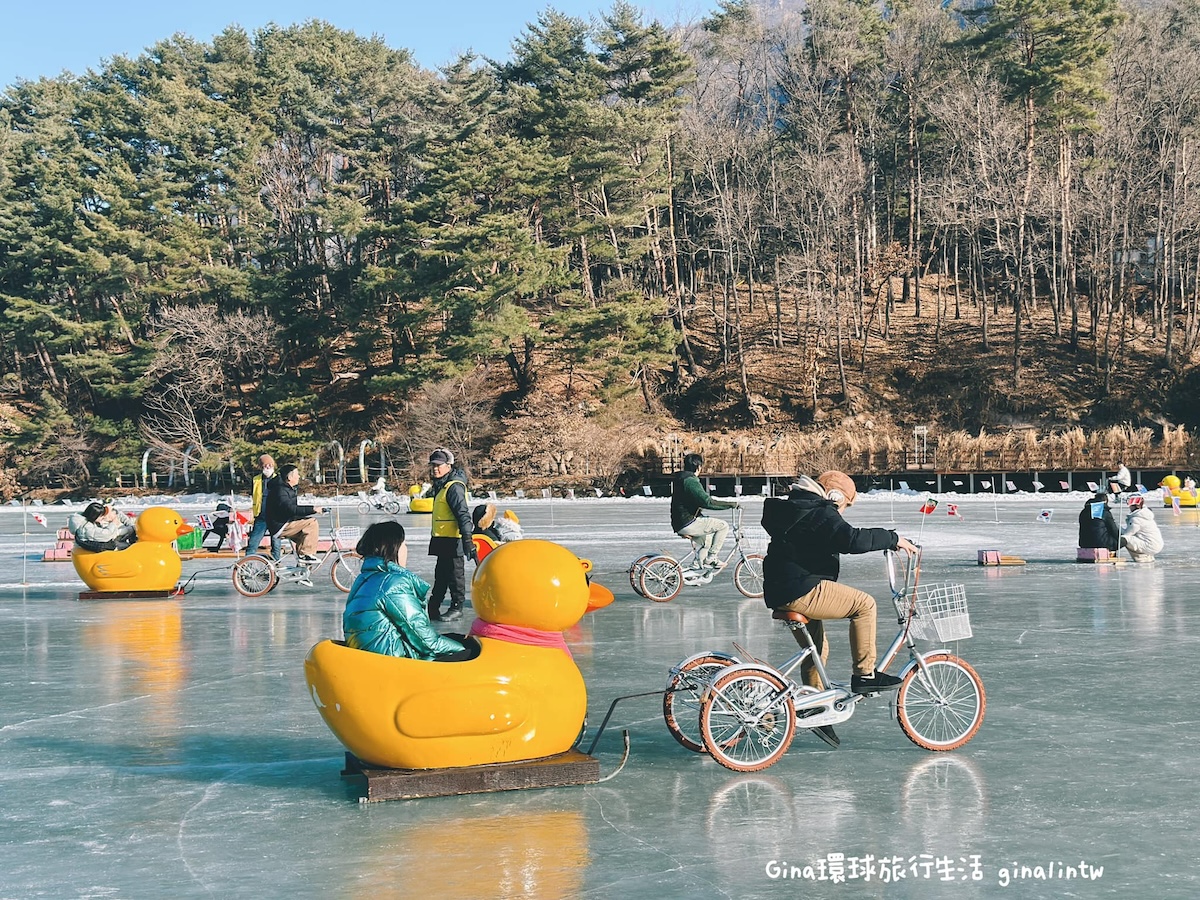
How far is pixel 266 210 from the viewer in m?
60.5

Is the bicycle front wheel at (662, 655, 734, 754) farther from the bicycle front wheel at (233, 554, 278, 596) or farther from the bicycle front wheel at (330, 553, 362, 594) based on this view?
the bicycle front wheel at (233, 554, 278, 596)

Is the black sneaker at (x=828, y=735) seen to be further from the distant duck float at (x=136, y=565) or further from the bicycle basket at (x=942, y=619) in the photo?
the distant duck float at (x=136, y=565)

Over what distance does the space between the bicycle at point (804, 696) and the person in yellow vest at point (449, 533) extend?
593 centimetres

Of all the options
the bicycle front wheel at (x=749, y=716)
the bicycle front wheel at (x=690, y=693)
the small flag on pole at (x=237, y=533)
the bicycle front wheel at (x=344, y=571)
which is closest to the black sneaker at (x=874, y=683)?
the bicycle front wheel at (x=749, y=716)

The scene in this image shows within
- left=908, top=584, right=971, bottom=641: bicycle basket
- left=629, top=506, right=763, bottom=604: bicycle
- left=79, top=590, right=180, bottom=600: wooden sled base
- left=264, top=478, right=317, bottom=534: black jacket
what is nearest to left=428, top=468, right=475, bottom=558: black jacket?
left=629, top=506, right=763, bottom=604: bicycle

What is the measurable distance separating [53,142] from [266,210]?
39.5ft

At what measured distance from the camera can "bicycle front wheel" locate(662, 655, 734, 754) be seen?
766cm

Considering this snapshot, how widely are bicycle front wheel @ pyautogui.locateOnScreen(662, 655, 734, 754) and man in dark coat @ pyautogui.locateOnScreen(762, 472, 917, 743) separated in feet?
1.67

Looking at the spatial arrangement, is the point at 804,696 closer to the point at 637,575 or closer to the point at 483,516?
the point at 637,575

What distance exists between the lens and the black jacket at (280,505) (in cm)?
1742

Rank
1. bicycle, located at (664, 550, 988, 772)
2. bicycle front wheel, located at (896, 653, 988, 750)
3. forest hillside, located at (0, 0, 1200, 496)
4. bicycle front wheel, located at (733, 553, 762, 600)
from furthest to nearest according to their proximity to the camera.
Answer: forest hillside, located at (0, 0, 1200, 496), bicycle front wheel, located at (733, 553, 762, 600), bicycle front wheel, located at (896, 653, 988, 750), bicycle, located at (664, 550, 988, 772)

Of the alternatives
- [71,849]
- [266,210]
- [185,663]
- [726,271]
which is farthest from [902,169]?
[71,849]

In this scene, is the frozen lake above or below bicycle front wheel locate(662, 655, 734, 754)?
below

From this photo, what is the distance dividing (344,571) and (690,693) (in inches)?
418
